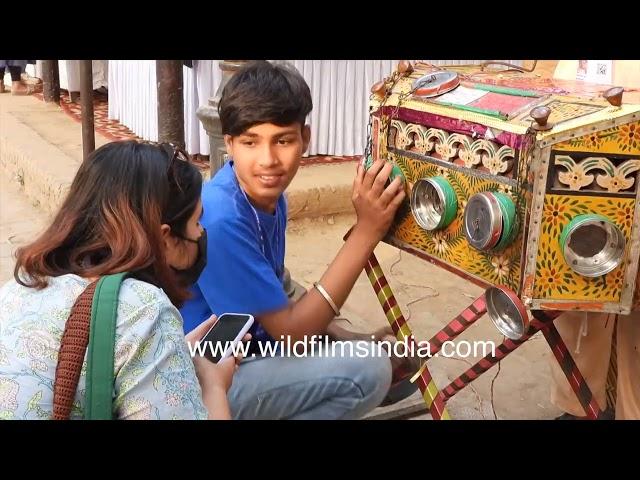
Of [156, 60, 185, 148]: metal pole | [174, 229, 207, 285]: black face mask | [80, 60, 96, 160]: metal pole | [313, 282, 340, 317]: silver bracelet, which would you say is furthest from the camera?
[80, 60, 96, 160]: metal pole

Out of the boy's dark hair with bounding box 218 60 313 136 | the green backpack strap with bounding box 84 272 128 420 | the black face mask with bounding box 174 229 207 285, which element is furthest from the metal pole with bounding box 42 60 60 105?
the green backpack strap with bounding box 84 272 128 420

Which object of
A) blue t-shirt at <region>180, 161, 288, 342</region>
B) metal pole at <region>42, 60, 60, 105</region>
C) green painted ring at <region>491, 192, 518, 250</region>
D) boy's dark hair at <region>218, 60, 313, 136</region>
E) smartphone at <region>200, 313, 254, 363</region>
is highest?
boy's dark hair at <region>218, 60, 313, 136</region>

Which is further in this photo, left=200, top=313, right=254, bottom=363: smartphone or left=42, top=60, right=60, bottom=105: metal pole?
left=42, top=60, right=60, bottom=105: metal pole

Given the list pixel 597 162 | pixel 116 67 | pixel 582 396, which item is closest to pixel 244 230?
pixel 597 162

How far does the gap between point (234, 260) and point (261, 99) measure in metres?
0.41

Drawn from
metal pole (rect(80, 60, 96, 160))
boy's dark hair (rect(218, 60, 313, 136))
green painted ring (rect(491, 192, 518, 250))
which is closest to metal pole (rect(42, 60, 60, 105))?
metal pole (rect(80, 60, 96, 160))

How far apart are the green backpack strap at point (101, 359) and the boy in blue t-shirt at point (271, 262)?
1.90ft

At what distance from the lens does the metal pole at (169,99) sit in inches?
130

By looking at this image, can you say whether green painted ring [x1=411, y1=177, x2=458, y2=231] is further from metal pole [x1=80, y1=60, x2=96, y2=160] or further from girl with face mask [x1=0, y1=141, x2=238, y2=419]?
metal pole [x1=80, y1=60, x2=96, y2=160]

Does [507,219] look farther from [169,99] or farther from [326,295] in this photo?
[169,99]

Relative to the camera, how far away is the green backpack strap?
3.98 ft

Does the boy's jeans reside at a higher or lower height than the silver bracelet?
lower

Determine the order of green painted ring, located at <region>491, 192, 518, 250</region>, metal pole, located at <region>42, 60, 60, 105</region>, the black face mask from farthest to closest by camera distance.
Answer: metal pole, located at <region>42, 60, 60, 105</region>
green painted ring, located at <region>491, 192, 518, 250</region>
the black face mask

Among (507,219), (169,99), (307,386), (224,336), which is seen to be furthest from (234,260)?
(169,99)
